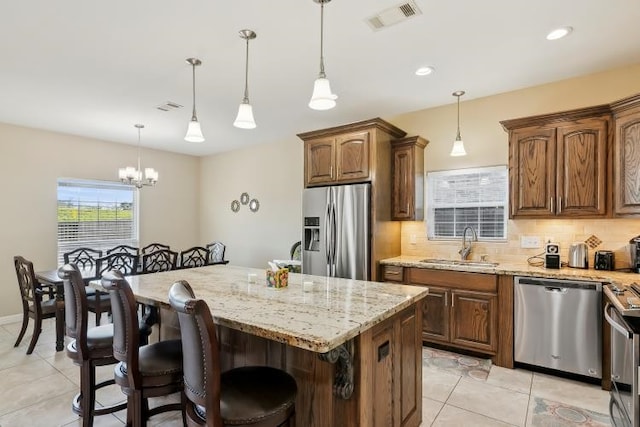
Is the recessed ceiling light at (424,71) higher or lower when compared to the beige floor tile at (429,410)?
higher

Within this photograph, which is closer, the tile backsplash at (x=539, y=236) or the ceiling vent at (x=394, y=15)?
the ceiling vent at (x=394, y=15)

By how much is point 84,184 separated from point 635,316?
664 cm

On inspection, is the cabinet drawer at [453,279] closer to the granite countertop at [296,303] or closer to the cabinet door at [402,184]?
the cabinet door at [402,184]

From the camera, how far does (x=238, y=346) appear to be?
79.7 inches

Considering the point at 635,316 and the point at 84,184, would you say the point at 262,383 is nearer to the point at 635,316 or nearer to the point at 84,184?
the point at 635,316

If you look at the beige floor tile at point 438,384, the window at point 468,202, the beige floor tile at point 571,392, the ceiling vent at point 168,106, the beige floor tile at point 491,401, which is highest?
the ceiling vent at point 168,106

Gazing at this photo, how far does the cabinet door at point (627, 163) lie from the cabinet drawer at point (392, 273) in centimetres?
195

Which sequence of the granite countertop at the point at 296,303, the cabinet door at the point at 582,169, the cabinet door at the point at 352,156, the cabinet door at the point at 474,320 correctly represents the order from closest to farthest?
1. the granite countertop at the point at 296,303
2. the cabinet door at the point at 582,169
3. the cabinet door at the point at 474,320
4. the cabinet door at the point at 352,156

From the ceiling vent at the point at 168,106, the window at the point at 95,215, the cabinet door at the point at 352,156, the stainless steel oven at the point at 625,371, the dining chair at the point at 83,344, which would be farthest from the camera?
the window at the point at 95,215

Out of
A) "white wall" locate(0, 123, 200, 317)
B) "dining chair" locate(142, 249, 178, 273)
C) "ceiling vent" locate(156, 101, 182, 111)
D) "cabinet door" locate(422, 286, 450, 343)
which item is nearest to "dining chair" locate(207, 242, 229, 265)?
"dining chair" locate(142, 249, 178, 273)

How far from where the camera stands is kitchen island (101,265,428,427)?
149 cm

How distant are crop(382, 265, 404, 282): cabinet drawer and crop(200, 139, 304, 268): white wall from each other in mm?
2034

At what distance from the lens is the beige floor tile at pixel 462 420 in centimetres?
229

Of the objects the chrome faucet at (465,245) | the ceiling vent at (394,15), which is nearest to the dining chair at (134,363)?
the ceiling vent at (394,15)
